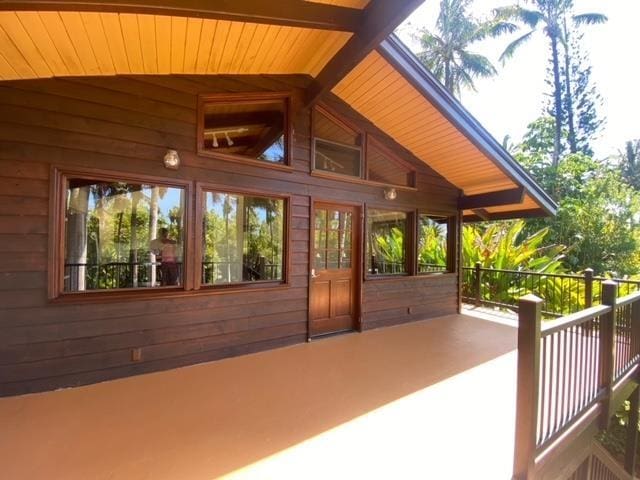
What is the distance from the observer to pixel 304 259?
437 centimetres

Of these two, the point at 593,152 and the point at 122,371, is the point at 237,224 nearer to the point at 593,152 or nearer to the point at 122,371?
the point at 122,371

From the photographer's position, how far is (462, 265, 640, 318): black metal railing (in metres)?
5.38

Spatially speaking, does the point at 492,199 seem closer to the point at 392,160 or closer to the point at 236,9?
the point at 392,160

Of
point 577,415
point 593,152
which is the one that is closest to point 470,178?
point 577,415

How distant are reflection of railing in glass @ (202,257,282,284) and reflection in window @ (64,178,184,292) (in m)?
0.35

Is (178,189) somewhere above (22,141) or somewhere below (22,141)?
below

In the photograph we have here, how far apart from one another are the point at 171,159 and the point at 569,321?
3.65 metres

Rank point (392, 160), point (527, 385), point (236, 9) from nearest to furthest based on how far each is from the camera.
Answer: point (527, 385)
point (236, 9)
point (392, 160)

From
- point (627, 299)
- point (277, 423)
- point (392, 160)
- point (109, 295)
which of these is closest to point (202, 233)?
point (109, 295)

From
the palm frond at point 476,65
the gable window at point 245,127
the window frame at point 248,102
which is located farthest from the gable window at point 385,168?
the palm frond at point 476,65

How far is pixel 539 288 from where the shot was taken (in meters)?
6.29

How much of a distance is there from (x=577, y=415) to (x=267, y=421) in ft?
7.55

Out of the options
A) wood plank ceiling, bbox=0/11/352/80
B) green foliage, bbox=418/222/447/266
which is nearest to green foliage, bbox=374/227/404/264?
green foliage, bbox=418/222/447/266

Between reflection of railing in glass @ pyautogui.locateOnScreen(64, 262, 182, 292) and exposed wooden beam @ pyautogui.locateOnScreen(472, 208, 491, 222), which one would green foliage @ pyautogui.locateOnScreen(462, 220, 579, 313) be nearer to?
exposed wooden beam @ pyautogui.locateOnScreen(472, 208, 491, 222)
